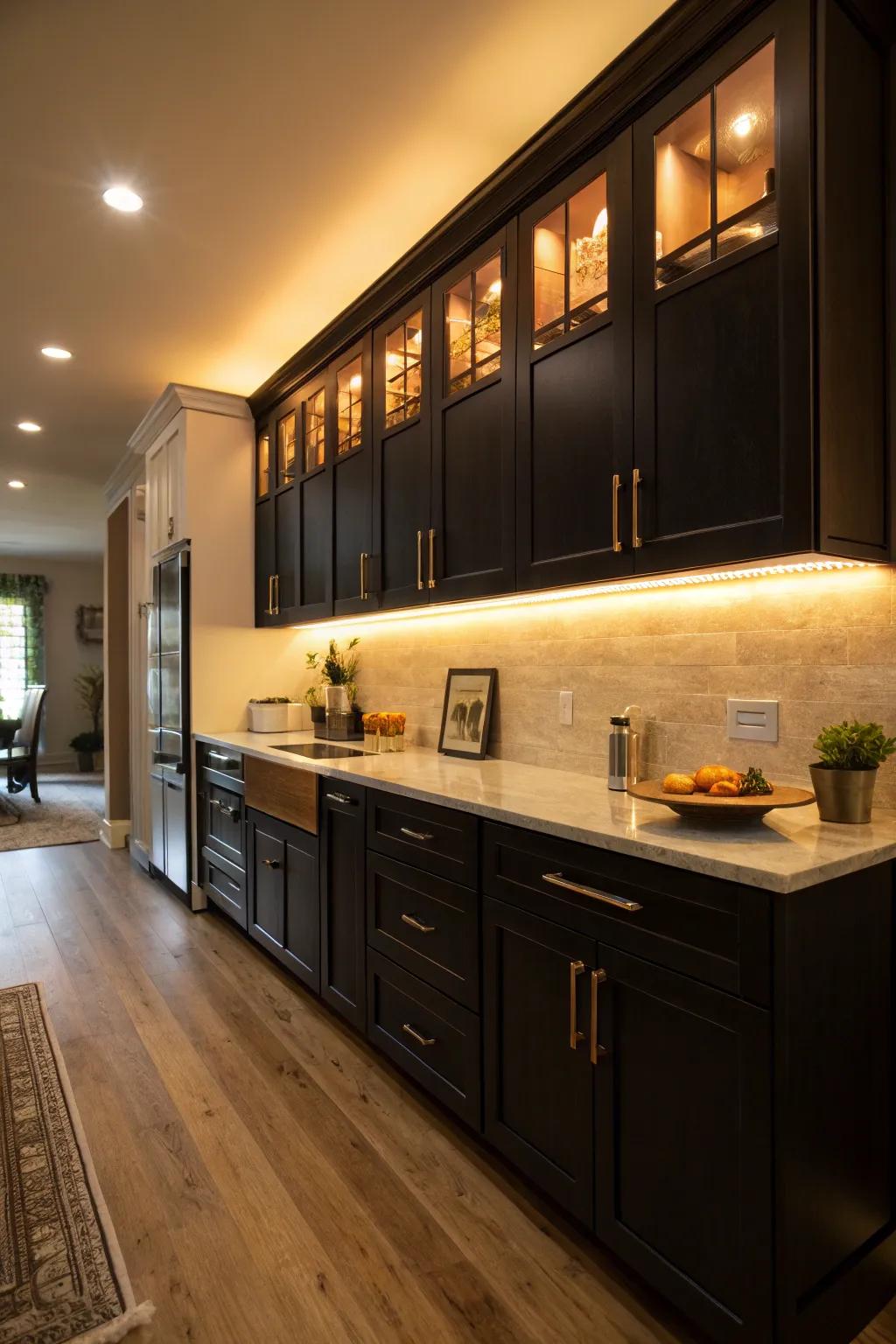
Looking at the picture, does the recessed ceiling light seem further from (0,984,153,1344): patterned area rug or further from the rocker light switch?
(0,984,153,1344): patterned area rug

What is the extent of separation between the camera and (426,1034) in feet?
7.02

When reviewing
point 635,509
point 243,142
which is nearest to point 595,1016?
point 635,509

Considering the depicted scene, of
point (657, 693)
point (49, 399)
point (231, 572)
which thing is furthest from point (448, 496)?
point (49, 399)

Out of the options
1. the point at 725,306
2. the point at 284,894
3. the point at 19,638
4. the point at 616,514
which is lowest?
the point at 284,894

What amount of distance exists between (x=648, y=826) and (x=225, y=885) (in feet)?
8.75

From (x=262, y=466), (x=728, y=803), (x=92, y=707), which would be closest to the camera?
(x=728, y=803)

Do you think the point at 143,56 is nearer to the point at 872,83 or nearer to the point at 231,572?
the point at 872,83

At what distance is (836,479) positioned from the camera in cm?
152

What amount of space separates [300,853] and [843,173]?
2496 mm

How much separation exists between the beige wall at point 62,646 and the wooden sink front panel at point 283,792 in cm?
815

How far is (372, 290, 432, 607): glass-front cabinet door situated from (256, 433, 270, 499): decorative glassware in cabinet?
127 cm

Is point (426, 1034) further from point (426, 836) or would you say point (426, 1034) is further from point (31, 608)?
point (31, 608)

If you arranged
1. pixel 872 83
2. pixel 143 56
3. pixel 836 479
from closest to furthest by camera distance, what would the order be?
1. pixel 836 479
2. pixel 872 83
3. pixel 143 56

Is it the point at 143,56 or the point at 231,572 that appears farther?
the point at 231,572
